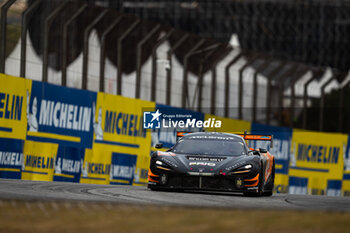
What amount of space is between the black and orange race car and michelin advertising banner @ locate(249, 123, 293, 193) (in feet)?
29.5

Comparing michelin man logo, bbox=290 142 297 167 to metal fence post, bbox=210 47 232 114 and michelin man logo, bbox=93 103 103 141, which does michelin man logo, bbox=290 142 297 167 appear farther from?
michelin man logo, bbox=93 103 103 141

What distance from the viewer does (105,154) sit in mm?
18828

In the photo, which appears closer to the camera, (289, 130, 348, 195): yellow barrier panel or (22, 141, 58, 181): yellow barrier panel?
(22, 141, 58, 181): yellow barrier panel

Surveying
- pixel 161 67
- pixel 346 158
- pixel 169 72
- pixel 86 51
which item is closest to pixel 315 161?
pixel 346 158

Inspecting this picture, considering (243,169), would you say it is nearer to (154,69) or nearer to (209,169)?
(209,169)

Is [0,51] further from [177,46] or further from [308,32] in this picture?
[308,32]

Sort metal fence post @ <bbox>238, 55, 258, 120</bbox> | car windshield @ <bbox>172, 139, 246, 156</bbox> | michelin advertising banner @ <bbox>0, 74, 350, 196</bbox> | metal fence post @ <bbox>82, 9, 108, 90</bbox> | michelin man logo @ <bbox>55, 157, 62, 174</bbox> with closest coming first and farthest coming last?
car windshield @ <bbox>172, 139, 246, 156</bbox> < michelin advertising banner @ <bbox>0, 74, 350, 196</bbox> < michelin man logo @ <bbox>55, 157, 62, 174</bbox> < metal fence post @ <bbox>82, 9, 108, 90</bbox> < metal fence post @ <bbox>238, 55, 258, 120</bbox>

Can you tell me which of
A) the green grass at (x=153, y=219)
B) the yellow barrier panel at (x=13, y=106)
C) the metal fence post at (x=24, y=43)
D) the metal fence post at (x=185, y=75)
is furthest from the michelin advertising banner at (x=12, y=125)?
the green grass at (x=153, y=219)

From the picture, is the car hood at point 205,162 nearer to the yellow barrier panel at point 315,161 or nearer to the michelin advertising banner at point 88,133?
the michelin advertising banner at point 88,133

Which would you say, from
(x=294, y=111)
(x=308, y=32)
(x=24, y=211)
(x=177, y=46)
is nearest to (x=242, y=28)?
(x=308, y=32)

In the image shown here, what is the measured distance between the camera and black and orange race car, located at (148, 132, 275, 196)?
1373 centimetres

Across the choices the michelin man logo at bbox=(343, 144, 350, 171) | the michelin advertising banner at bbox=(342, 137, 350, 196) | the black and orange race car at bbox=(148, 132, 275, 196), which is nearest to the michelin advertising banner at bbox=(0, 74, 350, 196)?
the michelin advertising banner at bbox=(342, 137, 350, 196)

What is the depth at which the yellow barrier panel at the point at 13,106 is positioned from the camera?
52.1 feet

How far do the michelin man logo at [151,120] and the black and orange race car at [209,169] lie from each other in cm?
559
